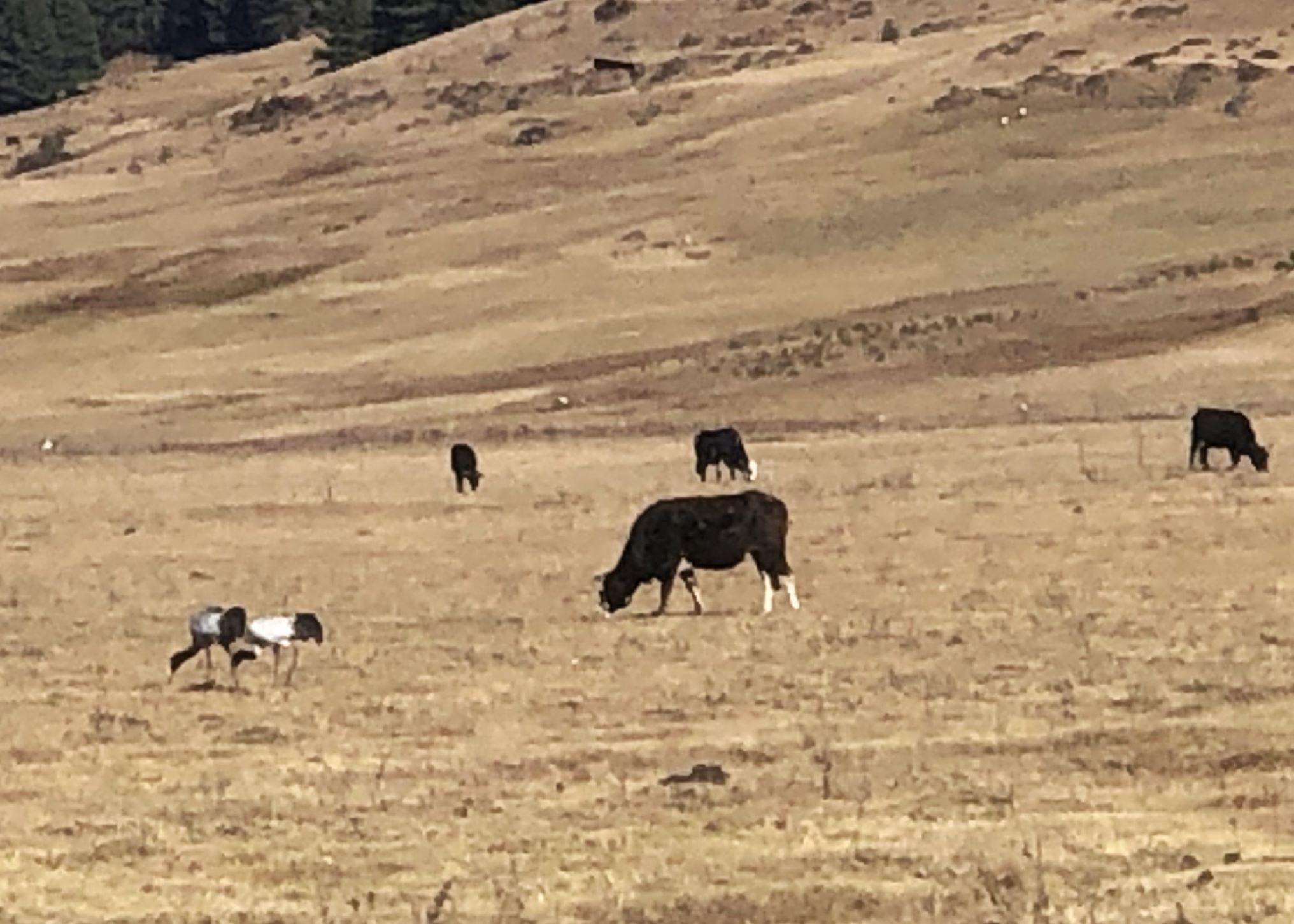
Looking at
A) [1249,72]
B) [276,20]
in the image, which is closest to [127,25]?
[276,20]

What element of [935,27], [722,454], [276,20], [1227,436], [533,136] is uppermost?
[276,20]

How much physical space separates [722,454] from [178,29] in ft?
387

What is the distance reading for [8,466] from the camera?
137 feet

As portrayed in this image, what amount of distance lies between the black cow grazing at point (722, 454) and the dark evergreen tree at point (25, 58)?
310ft

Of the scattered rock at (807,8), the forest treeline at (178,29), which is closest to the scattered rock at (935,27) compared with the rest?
the scattered rock at (807,8)

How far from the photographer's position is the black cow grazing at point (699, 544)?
21422 mm

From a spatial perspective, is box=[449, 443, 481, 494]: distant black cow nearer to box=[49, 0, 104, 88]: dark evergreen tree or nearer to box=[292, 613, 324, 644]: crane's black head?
box=[292, 613, 324, 644]: crane's black head

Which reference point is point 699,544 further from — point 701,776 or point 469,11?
point 469,11

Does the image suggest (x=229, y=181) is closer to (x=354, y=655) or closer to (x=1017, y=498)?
(x=1017, y=498)

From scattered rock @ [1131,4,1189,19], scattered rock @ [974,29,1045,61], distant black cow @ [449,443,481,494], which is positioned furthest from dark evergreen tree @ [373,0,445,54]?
distant black cow @ [449,443,481,494]

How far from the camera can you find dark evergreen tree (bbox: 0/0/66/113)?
408ft

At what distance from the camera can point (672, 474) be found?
3500 cm

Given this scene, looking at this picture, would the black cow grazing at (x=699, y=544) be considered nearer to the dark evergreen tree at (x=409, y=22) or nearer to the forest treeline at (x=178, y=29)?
the forest treeline at (x=178, y=29)

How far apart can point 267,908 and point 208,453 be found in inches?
1220
